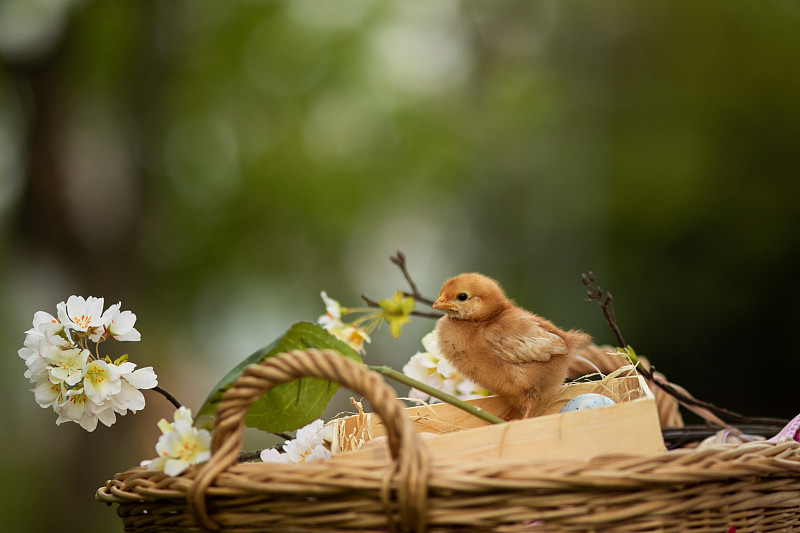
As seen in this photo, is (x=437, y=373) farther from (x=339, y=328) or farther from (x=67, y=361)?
(x=67, y=361)

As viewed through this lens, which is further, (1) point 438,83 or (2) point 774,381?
(1) point 438,83

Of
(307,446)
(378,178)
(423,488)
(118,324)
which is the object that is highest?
(378,178)

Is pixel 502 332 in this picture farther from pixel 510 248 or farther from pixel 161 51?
pixel 161 51

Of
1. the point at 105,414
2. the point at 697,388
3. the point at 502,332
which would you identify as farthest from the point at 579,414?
the point at 697,388

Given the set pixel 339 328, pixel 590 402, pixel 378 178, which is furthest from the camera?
pixel 378 178

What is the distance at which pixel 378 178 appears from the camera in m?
4.14

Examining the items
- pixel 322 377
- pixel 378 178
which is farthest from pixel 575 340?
pixel 378 178

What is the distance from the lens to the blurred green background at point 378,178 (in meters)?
2.99

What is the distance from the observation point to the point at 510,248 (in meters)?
3.94

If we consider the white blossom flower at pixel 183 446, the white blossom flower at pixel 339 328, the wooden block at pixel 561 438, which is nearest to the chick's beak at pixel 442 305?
the white blossom flower at pixel 339 328

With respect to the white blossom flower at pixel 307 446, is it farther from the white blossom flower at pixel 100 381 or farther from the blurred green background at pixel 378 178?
the blurred green background at pixel 378 178

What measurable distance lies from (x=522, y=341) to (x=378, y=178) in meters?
3.29

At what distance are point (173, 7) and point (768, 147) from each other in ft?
10.6

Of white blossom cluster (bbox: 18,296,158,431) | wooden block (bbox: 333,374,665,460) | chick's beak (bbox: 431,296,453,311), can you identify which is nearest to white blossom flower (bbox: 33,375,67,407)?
white blossom cluster (bbox: 18,296,158,431)
